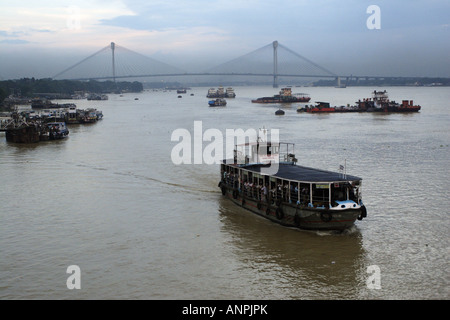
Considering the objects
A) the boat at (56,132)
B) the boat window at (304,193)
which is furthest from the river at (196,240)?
the boat at (56,132)

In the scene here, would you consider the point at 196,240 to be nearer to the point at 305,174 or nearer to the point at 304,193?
the point at 304,193

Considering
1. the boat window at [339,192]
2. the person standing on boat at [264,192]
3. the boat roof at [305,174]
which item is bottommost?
the person standing on boat at [264,192]

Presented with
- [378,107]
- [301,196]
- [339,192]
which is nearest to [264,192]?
[301,196]

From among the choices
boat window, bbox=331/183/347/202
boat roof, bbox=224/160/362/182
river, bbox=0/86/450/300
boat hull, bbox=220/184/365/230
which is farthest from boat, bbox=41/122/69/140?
boat window, bbox=331/183/347/202

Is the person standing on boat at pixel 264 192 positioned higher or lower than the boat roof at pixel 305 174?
lower

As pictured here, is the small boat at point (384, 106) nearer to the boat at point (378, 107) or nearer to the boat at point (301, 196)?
the boat at point (378, 107)

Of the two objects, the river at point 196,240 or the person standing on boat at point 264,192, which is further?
the person standing on boat at point 264,192
